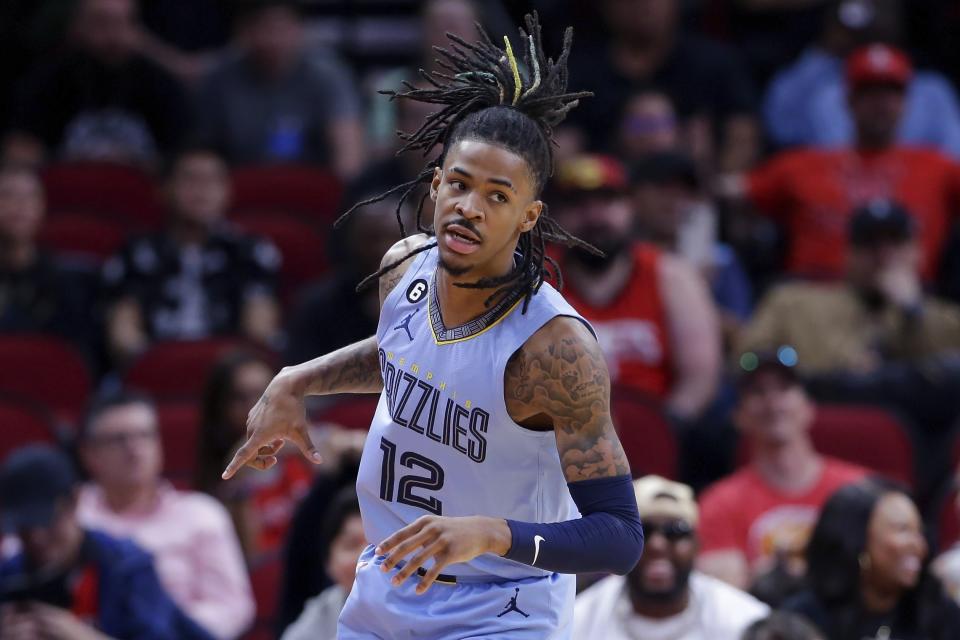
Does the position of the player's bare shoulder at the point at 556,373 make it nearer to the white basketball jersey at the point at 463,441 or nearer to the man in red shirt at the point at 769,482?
the white basketball jersey at the point at 463,441

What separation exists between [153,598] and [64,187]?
149 inches

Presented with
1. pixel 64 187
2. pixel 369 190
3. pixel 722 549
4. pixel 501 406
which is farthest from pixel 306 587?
pixel 64 187

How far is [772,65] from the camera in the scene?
33.3ft

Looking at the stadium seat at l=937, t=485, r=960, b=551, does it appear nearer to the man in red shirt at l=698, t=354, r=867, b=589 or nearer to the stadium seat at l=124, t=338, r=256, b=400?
the man in red shirt at l=698, t=354, r=867, b=589

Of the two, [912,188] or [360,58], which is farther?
[360,58]

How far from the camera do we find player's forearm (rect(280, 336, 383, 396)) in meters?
3.81

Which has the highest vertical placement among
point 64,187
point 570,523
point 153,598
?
point 570,523

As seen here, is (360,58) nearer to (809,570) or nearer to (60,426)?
(60,426)

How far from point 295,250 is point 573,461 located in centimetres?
526

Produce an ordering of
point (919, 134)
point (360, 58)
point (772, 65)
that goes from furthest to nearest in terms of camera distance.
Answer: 1. point (360, 58)
2. point (772, 65)
3. point (919, 134)

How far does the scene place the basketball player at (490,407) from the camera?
331 cm

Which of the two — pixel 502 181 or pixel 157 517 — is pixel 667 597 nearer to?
pixel 502 181

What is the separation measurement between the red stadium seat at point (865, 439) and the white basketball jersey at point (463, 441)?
10.8 feet

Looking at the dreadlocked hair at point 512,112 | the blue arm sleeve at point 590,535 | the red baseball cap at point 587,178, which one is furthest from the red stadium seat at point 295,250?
the blue arm sleeve at point 590,535
